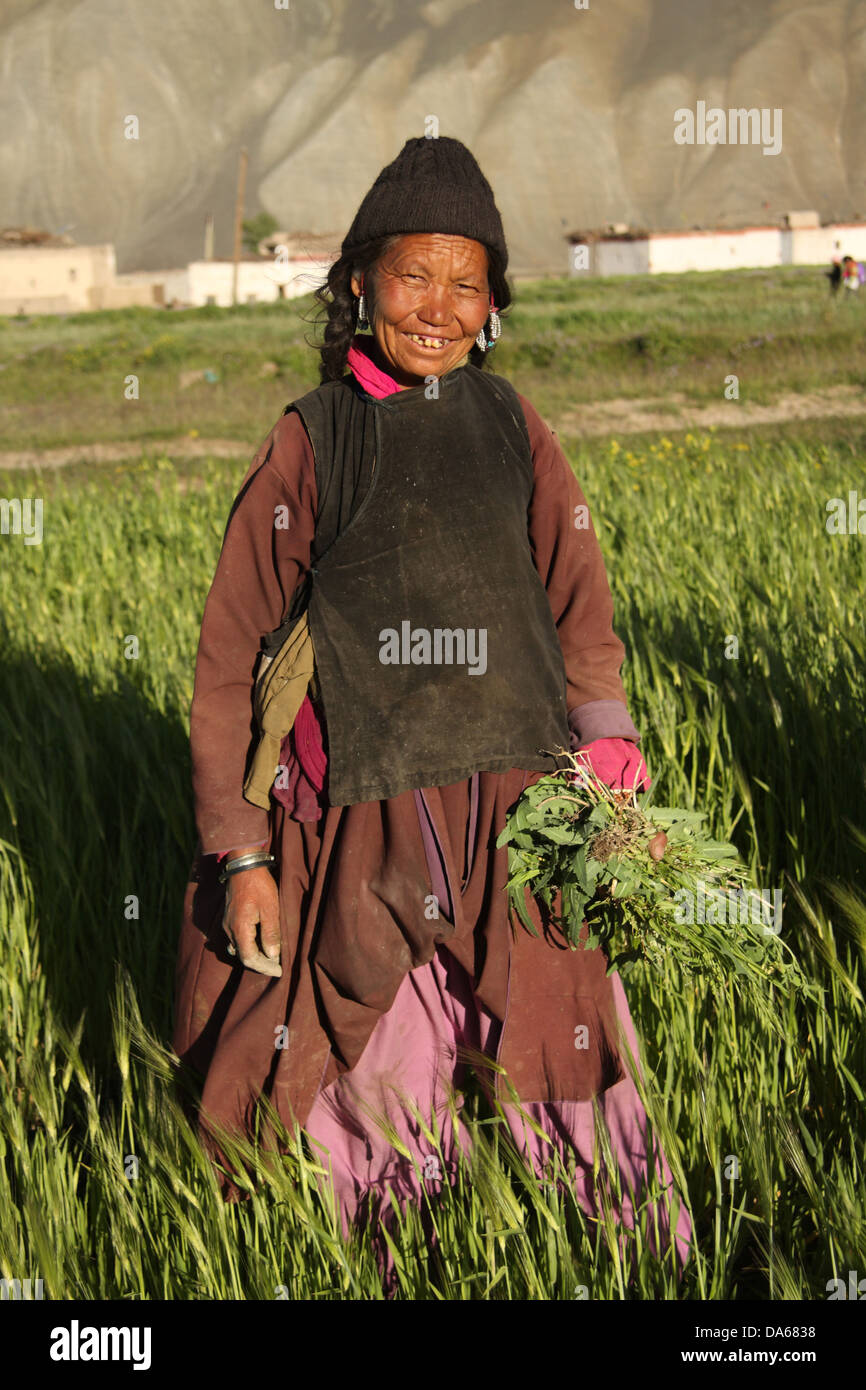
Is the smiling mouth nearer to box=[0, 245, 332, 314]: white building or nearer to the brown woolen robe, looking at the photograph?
the brown woolen robe

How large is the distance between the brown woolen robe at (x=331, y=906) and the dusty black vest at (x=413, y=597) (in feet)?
0.17

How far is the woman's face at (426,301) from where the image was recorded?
155 cm

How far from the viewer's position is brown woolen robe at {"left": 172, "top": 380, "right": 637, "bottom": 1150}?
5.12 feet

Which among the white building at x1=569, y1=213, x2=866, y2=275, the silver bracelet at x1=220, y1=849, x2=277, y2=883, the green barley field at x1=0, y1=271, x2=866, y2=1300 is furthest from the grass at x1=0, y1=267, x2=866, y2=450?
the white building at x1=569, y1=213, x2=866, y2=275

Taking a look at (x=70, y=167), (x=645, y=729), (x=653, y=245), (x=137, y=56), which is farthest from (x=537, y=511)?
(x=137, y=56)

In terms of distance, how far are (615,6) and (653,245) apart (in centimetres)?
9883

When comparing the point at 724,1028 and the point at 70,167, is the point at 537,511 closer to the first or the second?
the point at 724,1028

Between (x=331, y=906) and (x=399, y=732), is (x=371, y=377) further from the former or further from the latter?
(x=331, y=906)

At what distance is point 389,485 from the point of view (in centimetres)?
155

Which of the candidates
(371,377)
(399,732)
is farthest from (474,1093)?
(371,377)

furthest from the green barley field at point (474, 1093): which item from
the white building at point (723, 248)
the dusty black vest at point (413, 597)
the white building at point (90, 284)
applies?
the white building at point (723, 248)

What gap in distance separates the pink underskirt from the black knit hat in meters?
0.95

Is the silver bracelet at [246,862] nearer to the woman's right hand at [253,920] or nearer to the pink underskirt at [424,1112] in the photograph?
the woman's right hand at [253,920]

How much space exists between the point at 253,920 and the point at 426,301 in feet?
2.72
